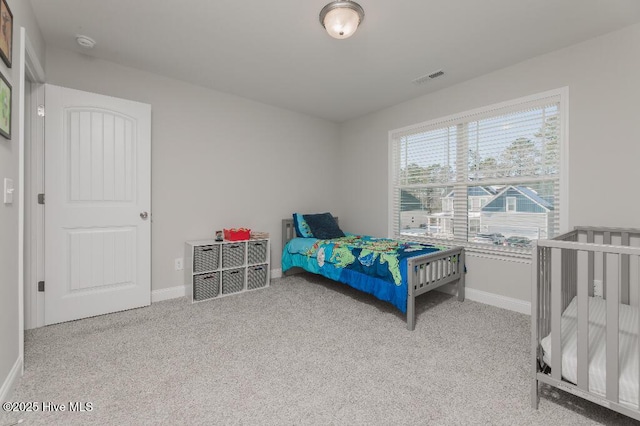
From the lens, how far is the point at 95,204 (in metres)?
2.57

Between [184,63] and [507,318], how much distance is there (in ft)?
12.4

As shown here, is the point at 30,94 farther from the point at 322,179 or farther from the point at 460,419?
the point at 460,419

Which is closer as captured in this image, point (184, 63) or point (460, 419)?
point (460, 419)

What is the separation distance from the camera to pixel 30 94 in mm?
2328

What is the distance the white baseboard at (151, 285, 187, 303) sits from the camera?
2975mm

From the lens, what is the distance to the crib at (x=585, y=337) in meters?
1.22

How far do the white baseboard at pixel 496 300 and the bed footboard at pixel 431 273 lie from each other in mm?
131

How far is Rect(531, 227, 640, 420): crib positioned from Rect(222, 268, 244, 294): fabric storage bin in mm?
2686

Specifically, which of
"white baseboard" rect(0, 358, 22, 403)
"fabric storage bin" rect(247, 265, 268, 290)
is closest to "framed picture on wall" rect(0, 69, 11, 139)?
"white baseboard" rect(0, 358, 22, 403)

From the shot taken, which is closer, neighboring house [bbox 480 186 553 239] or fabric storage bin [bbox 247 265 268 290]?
neighboring house [bbox 480 186 553 239]

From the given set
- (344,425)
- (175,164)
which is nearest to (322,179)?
(175,164)

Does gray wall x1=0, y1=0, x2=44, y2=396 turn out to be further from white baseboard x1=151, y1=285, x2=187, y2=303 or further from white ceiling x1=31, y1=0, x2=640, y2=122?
white baseboard x1=151, y1=285, x2=187, y2=303

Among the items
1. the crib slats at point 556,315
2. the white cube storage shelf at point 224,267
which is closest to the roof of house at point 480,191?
the crib slats at point 556,315

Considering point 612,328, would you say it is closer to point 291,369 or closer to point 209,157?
point 291,369
